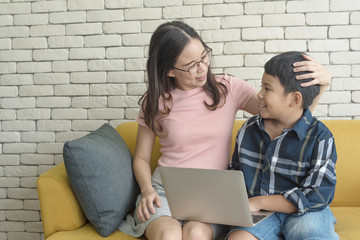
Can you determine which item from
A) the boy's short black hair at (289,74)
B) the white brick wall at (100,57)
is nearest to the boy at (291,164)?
the boy's short black hair at (289,74)

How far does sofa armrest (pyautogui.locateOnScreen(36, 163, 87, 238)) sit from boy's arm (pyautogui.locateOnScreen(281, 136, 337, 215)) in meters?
0.90

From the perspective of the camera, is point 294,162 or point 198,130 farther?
point 198,130

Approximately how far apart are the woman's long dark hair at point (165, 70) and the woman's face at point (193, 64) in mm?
21

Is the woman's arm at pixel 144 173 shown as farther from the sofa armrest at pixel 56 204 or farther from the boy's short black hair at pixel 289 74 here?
the boy's short black hair at pixel 289 74

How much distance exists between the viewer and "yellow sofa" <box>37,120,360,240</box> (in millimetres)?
1807

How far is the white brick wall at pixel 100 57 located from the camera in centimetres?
238

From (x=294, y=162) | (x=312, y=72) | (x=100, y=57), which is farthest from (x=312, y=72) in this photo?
(x=100, y=57)

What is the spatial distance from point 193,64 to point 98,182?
64cm

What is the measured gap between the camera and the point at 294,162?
163 cm

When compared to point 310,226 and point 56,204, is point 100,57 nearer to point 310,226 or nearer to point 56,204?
point 56,204

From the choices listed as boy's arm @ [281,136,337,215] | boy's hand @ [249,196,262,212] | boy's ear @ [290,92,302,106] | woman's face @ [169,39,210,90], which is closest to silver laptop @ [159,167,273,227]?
boy's hand @ [249,196,262,212]

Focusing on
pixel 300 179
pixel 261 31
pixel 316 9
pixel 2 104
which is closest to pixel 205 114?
pixel 300 179

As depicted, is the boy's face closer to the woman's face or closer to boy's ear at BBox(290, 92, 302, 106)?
boy's ear at BBox(290, 92, 302, 106)

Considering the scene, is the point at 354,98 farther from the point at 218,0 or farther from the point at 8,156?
the point at 8,156
